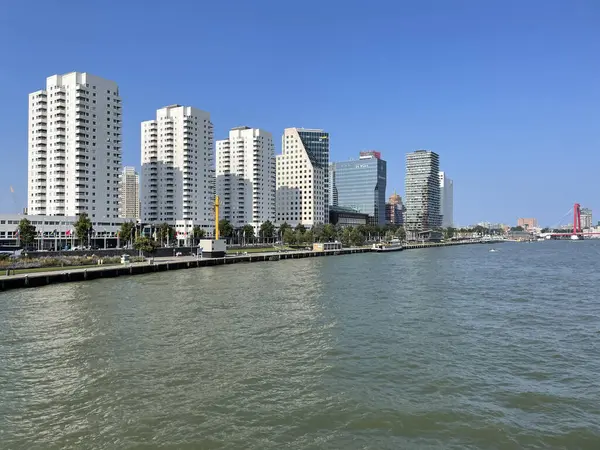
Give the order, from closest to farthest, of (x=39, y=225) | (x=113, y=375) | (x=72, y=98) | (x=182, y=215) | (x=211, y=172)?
(x=113, y=375) < (x=39, y=225) < (x=72, y=98) < (x=182, y=215) < (x=211, y=172)

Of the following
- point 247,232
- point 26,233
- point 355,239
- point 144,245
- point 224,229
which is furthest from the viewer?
point 355,239

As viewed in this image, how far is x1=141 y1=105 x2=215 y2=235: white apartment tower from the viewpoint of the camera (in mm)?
162750

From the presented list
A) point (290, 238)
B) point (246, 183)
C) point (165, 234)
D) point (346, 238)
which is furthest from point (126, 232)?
point (346, 238)

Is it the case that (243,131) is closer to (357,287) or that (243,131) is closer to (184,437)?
(357,287)

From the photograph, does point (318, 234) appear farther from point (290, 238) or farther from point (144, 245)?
point (144, 245)

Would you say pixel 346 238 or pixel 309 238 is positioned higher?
pixel 309 238

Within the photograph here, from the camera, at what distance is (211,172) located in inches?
6880

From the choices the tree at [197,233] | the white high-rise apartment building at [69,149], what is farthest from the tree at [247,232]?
the white high-rise apartment building at [69,149]

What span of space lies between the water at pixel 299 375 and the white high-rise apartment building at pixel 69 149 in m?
100

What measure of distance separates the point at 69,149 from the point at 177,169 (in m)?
39.5

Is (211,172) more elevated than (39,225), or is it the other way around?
(211,172)

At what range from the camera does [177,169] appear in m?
164

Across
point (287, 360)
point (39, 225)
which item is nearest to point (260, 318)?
point (287, 360)

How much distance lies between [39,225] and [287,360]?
12093 centimetres
